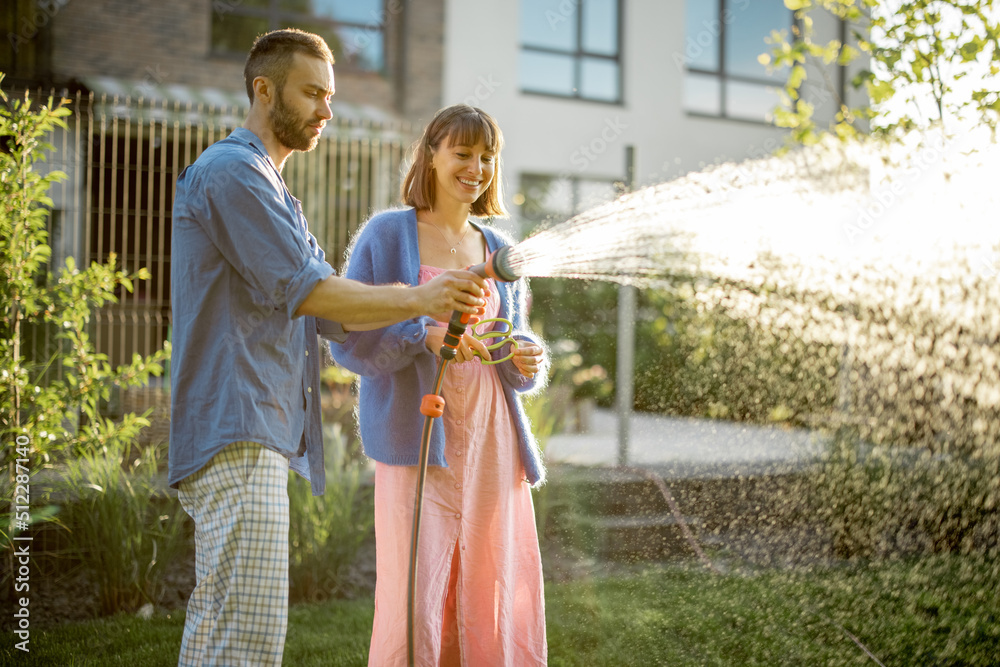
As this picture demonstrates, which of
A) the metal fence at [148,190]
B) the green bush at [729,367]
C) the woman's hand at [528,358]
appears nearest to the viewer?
the woman's hand at [528,358]

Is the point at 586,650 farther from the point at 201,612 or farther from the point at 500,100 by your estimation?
the point at 500,100

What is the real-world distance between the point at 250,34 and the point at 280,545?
33.2 feet

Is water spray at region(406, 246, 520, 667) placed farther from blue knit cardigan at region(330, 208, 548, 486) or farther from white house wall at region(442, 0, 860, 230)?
white house wall at region(442, 0, 860, 230)

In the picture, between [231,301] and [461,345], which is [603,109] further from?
[231,301]

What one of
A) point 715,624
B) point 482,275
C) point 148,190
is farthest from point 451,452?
point 148,190

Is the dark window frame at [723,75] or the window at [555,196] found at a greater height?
the dark window frame at [723,75]

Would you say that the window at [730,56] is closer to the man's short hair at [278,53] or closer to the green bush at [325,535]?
the green bush at [325,535]

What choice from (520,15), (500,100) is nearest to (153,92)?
(500,100)

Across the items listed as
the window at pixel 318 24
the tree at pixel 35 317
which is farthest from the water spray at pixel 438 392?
the window at pixel 318 24

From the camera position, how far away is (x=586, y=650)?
3.68 meters

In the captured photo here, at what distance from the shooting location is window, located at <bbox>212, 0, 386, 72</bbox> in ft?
34.8

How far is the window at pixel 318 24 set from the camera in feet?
34.8

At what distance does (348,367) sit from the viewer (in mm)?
2541

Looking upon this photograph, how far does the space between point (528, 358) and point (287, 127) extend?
97 cm
